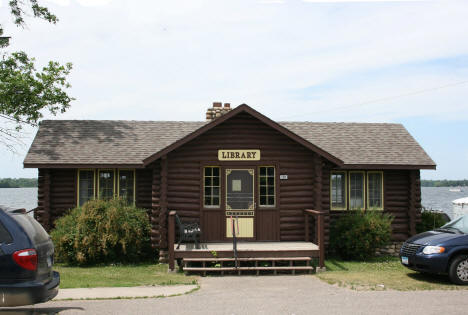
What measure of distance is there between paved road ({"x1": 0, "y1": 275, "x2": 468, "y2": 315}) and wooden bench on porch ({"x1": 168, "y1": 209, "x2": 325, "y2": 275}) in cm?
178

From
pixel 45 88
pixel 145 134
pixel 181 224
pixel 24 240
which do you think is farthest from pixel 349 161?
pixel 45 88

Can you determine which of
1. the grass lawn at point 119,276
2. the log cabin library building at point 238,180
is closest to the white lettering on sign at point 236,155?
the log cabin library building at point 238,180

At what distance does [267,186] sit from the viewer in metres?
15.2

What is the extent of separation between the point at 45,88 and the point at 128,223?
45.6 feet

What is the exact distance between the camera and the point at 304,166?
15.3 meters

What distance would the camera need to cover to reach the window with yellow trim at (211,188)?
15070 millimetres

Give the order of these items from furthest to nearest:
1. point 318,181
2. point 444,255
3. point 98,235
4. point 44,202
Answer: point 44,202 < point 318,181 < point 98,235 < point 444,255

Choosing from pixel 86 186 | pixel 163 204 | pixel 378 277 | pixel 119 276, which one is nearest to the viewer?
pixel 378 277

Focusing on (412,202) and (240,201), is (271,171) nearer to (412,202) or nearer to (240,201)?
(240,201)

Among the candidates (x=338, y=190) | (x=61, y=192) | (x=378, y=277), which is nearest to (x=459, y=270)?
(x=378, y=277)

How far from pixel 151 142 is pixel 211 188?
11.7 feet

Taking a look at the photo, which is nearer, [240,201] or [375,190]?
[240,201]

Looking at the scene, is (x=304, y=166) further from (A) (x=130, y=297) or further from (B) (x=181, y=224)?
(A) (x=130, y=297)

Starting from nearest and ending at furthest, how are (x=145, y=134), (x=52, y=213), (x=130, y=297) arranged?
(x=130, y=297), (x=52, y=213), (x=145, y=134)
